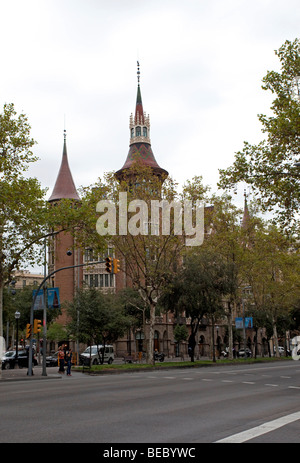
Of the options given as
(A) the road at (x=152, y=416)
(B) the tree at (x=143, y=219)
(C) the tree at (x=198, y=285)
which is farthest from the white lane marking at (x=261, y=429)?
(C) the tree at (x=198, y=285)

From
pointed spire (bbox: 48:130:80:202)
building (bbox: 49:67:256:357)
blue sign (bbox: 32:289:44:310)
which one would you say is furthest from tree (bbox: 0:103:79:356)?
pointed spire (bbox: 48:130:80:202)

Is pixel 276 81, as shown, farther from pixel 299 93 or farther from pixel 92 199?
pixel 92 199

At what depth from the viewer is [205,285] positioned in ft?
122

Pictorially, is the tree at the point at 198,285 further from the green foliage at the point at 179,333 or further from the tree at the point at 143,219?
the green foliage at the point at 179,333

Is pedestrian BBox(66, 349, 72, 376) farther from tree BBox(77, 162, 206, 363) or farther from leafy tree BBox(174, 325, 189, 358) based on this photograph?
leafy tree BBox(174, 325, 189, 358)

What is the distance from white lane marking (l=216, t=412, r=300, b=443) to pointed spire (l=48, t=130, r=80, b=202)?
62114 millimetres

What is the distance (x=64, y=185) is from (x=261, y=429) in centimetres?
6625

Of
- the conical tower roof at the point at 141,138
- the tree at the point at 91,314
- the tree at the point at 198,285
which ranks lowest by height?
the tree at the point at 91,314

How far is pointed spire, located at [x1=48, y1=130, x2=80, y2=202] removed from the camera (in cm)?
7119

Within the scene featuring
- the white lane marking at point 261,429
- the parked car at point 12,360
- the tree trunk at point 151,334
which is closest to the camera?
the white lane marking at point 261,429

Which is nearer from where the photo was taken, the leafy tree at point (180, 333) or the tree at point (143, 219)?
the tree at point (143, 219)

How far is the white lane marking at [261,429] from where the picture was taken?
7.51 m

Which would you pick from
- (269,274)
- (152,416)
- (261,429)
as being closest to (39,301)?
(152,416)

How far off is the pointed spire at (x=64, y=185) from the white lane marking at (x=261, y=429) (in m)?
62.1
